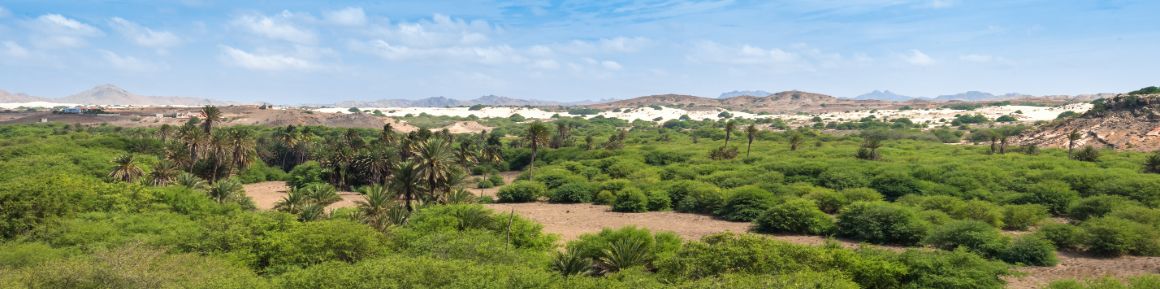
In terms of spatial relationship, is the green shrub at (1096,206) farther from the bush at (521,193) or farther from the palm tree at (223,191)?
the palm tree at (223,191)

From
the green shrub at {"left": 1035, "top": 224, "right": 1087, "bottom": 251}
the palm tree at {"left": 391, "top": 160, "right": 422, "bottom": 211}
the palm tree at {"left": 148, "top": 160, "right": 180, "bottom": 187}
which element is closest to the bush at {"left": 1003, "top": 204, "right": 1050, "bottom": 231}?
the green shrub at {"left": 1035, "top": 224, "right": 1087, "bottom": 251}

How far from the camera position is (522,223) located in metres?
37.1

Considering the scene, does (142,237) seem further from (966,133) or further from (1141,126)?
(966,133)

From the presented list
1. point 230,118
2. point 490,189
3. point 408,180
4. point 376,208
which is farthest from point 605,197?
point 230,118

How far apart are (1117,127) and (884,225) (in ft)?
256

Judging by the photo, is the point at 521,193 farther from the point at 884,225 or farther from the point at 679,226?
the point at 884,225

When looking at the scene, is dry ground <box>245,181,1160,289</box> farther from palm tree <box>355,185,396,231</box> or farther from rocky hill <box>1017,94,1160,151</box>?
rocky hill <box>1017,94,1160,151</box>

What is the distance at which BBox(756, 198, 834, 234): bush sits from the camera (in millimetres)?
42969

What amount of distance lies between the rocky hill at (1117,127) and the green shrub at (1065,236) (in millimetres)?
59015

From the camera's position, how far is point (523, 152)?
98.2 meters

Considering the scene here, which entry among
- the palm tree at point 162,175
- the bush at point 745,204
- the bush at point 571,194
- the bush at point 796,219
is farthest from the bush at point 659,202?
the palm tree at point 162,175

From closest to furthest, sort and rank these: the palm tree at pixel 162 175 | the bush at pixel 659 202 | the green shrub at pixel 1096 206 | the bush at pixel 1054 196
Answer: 1. the green shrub at pixel 1096 206
2. the bush at pixel 1054 196
3. the palm tree at pixel 162 175
4. the bush at pixel 659 202

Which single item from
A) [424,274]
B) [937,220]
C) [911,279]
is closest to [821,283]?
[911,279]

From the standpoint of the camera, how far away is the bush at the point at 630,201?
54.8 meters
